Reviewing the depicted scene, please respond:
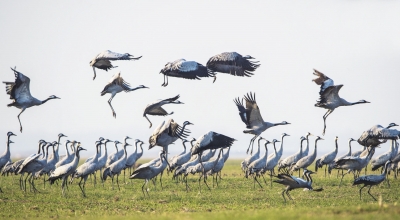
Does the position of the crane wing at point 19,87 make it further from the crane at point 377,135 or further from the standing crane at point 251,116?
the crane at point 377,135

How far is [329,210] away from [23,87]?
10.6 meters

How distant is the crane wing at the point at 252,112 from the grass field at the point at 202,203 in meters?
2.07

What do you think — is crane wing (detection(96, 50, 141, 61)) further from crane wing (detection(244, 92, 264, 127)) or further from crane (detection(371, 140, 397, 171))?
crane (detection(371, 140, 397, 171))

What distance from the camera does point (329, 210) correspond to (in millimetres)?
12188

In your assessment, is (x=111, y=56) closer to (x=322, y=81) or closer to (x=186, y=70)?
(x=186, y=70)

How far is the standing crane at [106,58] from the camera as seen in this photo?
17.9m

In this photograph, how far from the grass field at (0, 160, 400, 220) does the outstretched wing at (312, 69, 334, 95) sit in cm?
306

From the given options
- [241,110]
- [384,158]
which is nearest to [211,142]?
[241,110]

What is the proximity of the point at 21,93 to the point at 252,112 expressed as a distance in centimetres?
702

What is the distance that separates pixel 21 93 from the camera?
19.3 m

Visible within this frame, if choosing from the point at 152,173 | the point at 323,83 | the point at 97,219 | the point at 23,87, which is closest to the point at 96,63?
the point at 23,87

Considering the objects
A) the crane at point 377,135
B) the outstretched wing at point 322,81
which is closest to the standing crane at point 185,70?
the outstretched wing at point 322,81

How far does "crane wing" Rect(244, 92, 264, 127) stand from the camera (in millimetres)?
18644

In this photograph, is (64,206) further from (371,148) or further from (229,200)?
(371,148)
